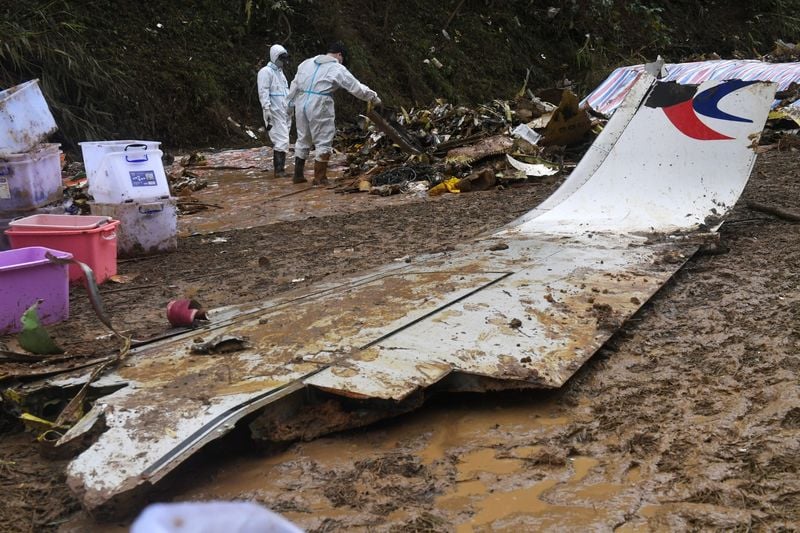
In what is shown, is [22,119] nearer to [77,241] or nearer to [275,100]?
[77,241]

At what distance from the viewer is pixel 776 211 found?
506 centimetres

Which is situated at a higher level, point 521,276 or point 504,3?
point 504,3

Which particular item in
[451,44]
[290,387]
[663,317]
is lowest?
[663,317]

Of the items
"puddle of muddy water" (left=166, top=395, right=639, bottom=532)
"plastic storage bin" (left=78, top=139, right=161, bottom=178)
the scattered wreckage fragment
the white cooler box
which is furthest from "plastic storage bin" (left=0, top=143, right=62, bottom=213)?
"puddle of muddy water" (left=166, top=395, right=639, bottom=532)

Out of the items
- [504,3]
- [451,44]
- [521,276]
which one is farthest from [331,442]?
[504,3]

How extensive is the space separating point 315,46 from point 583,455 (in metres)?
13.0

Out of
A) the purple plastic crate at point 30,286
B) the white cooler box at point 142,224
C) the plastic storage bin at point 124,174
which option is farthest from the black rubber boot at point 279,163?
the purple plastic crate at point 30,286

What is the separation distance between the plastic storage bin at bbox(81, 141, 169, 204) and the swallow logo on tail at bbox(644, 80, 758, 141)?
3.76 meters

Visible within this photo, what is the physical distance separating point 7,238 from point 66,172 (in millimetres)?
4487

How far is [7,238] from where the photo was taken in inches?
180

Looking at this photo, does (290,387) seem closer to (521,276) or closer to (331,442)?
(331,442)

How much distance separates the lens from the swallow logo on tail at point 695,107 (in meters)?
Answer: 5.20

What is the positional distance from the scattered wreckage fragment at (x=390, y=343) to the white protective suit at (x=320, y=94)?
12.1 ft

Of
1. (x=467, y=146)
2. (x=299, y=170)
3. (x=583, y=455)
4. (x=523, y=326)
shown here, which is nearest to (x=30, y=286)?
(x=523, y=326)
